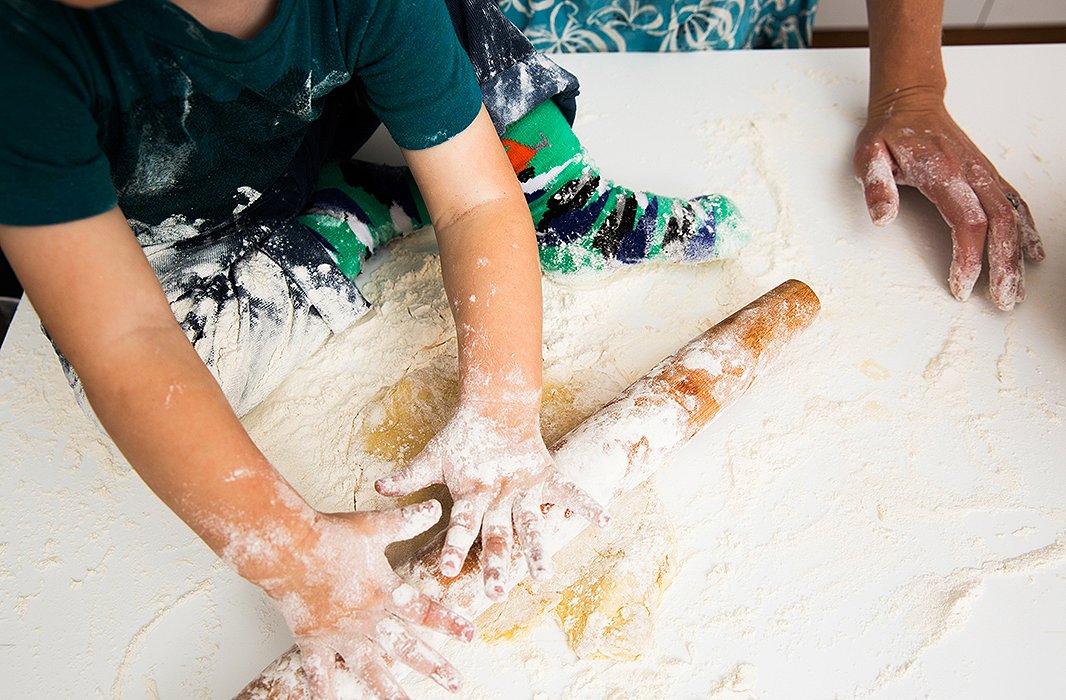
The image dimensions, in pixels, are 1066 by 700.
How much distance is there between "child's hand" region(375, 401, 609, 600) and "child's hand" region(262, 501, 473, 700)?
45 mm

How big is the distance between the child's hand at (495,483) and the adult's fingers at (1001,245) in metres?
0.61

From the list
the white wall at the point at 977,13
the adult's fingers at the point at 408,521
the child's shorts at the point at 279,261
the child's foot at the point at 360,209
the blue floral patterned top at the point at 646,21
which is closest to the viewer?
the adult's fingers at the point at 408,521

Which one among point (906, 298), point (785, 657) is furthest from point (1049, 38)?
point (785, 657)

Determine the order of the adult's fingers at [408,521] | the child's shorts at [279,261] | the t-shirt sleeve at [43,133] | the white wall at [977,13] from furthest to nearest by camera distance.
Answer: the white wall at [977,13] → the child's shorts at [279,261] → the adult's fingers at [408,521] → the t-shirt sleeve at [43,133]

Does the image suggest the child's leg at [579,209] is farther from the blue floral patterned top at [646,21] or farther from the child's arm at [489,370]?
the blue floral patterned top at [646,21]

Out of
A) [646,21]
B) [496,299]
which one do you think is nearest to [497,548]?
[496,299]

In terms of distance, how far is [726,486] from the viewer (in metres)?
0.85

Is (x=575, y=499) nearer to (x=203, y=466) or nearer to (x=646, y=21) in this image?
(x=203, y=466)

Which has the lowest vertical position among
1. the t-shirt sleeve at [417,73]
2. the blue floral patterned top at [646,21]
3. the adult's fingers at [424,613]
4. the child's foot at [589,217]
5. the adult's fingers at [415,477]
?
the adult's fingers at [424,613]

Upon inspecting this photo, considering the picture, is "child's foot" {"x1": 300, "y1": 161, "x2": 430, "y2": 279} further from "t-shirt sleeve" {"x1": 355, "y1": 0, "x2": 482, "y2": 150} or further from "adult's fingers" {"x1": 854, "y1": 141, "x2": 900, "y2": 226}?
"adult's fingers" {"x1": 854, "y1": 141, "x2": 900, "y2": 226}

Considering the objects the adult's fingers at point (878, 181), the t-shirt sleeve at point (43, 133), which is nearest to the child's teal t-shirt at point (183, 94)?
the t-shirt sleeve at point (43, 133)

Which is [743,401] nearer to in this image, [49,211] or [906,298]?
[906,298]

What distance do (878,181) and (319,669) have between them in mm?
883

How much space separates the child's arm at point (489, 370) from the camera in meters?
0.71
